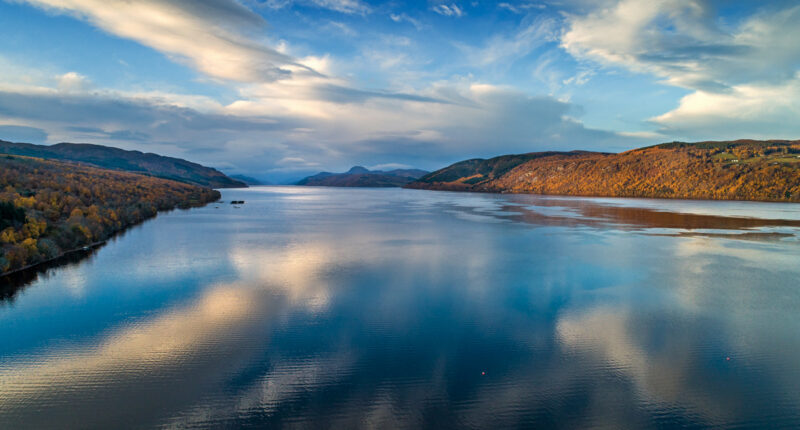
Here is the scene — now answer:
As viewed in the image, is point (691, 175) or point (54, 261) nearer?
point (54, 261)

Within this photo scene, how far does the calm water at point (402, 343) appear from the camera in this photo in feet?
29.7

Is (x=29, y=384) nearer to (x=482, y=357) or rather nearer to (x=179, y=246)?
(x=482, y=357)

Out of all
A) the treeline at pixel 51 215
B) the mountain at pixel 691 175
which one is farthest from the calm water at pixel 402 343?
the mountain at pixel 691 175

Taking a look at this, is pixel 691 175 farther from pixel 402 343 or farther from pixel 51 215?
pixel 51 215

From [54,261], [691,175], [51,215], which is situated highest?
[691,175]

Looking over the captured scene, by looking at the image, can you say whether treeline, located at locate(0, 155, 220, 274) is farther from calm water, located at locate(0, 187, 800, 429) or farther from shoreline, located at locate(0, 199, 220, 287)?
calm water, located at locate(0, 187, 800, 429)

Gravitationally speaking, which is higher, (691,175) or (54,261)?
(691,175)

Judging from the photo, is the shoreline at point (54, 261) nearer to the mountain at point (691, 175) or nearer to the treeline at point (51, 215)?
the treeline at point (51, 215)

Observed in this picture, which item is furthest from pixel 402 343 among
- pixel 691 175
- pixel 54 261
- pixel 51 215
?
pixel 691 175

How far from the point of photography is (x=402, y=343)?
1286cm

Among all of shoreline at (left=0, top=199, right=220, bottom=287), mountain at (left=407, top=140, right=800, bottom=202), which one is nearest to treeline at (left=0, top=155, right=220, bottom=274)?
shoreline at (left=0, top=199, right=220, bottom=287)

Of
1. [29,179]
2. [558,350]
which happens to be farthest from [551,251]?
[29,179]

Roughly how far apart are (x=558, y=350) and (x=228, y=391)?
409 inches

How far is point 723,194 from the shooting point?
10950cm
